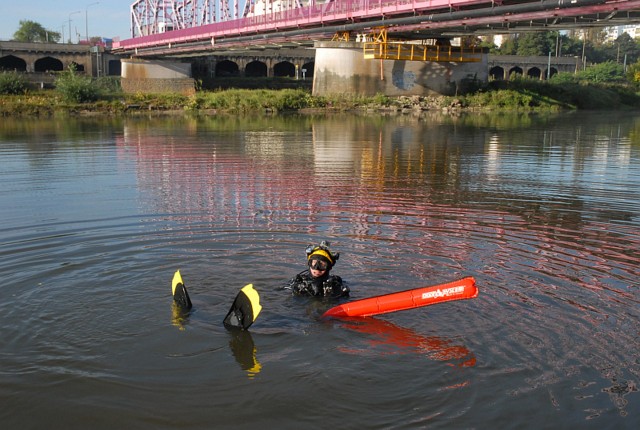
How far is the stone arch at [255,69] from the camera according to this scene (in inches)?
3725

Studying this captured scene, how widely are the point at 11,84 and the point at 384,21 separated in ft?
121

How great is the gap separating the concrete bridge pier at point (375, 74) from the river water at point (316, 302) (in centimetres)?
4411

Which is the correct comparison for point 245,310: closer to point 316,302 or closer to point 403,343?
point 316,302

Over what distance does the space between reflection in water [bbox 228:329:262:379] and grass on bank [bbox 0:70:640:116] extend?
52453 mm

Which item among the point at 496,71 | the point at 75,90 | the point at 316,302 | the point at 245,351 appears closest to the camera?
the point at 245,351

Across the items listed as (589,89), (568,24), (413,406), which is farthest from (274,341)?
(589,89)

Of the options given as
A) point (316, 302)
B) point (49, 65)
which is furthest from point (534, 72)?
point (316, 302)

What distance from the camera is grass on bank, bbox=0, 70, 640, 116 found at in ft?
192

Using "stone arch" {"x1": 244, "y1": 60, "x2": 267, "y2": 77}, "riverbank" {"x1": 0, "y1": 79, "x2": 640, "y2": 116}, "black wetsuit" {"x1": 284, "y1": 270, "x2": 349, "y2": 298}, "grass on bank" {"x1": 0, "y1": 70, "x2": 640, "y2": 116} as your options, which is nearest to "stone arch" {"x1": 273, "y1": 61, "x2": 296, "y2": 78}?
"stone arch" {"x1": 244, "y1": 60, "x2": 267, "y2": 77}

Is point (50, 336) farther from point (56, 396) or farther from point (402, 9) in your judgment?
point (402, 9)

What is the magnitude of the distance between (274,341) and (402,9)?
39.1m

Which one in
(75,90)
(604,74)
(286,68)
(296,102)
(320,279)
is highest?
(604,74)

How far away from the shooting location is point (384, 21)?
1813 inches

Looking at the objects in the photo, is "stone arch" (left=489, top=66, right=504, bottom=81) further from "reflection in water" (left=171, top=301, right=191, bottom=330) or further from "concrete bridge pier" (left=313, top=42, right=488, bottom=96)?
"reflection in water" (left=171, top=301, right=191, bottom=330)
